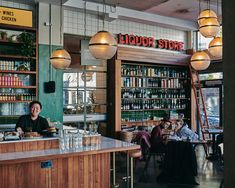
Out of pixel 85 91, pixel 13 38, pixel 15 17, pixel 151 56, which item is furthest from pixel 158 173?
pixel 15 17

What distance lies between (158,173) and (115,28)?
191 inches

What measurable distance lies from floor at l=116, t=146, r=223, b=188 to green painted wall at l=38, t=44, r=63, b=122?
2.17m

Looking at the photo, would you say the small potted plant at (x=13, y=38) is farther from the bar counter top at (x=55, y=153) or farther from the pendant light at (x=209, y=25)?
the pendant light at (x=209, y=25)

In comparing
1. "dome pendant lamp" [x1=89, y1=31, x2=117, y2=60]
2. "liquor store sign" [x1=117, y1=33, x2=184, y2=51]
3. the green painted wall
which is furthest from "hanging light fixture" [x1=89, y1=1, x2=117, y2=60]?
"liquor store sign" [x1=117, y1=33, x2=184, y2=51]

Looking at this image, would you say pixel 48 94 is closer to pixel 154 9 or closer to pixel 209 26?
pixel 154 9

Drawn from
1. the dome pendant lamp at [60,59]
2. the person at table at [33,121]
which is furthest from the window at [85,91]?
the person at table at [33,121]

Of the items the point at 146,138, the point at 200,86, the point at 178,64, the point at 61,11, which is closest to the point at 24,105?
the point at 61,11

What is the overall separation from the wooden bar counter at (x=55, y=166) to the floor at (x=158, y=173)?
57.8 inches

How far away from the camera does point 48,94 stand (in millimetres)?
7523

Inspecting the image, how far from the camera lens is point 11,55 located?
6.87 meters

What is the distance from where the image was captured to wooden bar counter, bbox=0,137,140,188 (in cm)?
345

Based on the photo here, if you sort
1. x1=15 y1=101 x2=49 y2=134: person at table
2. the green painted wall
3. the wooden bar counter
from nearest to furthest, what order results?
the wooden bar counter < x1=15 y1=101 x2=49 y2=134: person at table < the green painted wall

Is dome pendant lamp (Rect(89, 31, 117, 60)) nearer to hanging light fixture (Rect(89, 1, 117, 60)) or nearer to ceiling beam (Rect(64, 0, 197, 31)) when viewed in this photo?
hanging light fixture (Rect(89, 1, 117, 60))

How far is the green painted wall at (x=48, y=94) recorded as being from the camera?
24.3 feet
